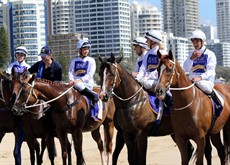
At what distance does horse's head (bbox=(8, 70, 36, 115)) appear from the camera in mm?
11156

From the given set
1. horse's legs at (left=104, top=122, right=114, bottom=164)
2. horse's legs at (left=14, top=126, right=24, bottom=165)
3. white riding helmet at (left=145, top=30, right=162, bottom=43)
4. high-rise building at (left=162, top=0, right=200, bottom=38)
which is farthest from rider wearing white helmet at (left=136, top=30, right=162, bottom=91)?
high-rise building at (left=162, top=0, right=200, bottom=38)

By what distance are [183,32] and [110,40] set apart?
214 ft

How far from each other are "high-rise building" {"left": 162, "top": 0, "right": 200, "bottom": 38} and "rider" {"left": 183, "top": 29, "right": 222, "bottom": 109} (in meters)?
184

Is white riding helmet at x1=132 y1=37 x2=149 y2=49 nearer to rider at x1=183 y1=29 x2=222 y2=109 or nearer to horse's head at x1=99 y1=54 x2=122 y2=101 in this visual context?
rider at x1=183 y1=29 x2=222 y2=109

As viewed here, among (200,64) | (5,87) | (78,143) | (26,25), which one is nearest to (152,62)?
(200,64)

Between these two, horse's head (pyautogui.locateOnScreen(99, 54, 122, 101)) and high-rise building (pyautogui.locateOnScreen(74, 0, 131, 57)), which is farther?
Answer: high-rise building (pyautogui.locateOnScreen(74, 0, 131, 57))

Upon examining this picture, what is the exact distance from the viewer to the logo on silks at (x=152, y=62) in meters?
11.6

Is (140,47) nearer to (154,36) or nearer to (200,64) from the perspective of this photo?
(154,36)

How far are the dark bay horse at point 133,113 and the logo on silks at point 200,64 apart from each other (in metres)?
1.18

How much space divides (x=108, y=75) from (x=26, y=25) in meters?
124

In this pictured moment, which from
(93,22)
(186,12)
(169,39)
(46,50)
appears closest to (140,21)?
(169,39)

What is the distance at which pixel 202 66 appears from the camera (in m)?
11.0

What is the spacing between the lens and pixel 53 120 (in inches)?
478

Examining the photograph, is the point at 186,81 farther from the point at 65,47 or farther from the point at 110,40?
the point at 110,40
